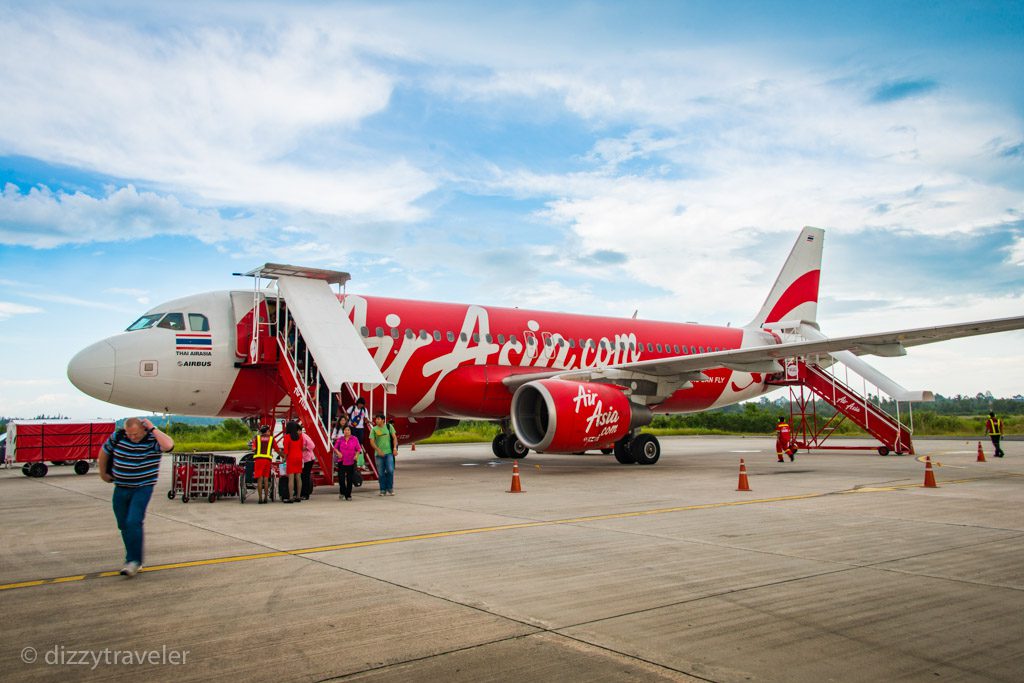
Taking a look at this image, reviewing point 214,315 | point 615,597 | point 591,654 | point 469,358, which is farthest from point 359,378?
point 591,654

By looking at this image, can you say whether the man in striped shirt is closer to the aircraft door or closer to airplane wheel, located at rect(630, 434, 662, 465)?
the aircraft door

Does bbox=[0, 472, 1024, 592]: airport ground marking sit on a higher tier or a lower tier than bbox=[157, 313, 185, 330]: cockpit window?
lower

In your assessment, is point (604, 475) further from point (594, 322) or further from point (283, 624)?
point (283, 624)

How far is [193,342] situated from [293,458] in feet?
14.6

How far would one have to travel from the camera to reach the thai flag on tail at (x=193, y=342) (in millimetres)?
14086

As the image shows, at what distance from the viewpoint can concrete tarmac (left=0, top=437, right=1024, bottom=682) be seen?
4004mm

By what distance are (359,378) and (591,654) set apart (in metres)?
9.29

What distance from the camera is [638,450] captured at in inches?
726

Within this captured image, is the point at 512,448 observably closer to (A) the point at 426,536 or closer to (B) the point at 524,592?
(A) the point at 426,536

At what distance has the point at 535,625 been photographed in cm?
465

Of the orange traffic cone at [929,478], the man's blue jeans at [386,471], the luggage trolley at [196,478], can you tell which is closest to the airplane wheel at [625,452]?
the orange traffic cone at [929,478]

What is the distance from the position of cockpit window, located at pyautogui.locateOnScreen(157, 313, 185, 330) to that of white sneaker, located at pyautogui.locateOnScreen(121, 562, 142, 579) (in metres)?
8.87

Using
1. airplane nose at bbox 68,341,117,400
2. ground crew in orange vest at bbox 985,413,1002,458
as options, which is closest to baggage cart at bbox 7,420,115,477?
airplane nose at bbox 68,341,117,400

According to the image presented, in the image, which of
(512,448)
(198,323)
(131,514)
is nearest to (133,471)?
(131,514)
